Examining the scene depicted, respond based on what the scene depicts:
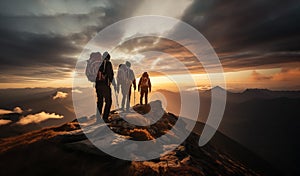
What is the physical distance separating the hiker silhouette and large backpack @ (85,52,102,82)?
5727mm

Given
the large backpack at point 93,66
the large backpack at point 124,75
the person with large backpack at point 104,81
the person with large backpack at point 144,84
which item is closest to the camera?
the large backpack at point 93,66

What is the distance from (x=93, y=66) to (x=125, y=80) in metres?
6.19

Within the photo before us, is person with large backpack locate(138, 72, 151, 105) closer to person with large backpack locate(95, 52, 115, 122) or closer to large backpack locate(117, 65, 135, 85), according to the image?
large backpack locate(117, 65, 135, 85)

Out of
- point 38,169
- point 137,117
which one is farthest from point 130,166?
point 137,117

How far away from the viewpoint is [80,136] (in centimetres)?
894

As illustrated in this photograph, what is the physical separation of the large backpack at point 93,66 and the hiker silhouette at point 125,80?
5.73 m

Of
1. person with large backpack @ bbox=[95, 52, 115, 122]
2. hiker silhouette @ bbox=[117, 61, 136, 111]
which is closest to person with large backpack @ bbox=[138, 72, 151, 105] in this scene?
hiker silhouette @ bbox=[117, 61, 136, 111]

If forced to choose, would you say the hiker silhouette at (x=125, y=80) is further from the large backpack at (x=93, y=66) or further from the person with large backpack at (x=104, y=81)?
the large backpack at (x=93, y=66)

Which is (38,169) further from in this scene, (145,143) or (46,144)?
(145,143)

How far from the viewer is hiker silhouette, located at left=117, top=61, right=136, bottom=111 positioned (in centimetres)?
1633

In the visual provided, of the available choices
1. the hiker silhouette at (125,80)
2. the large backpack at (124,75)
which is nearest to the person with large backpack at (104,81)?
the hiker silhouette at (125,80)

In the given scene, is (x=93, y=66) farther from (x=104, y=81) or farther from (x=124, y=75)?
(x=124, y=75)

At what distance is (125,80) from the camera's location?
54.1 ft

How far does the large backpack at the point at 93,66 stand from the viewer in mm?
10422
